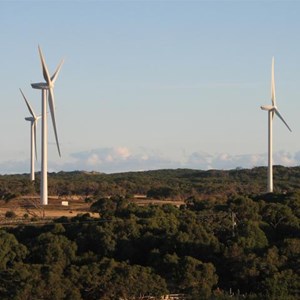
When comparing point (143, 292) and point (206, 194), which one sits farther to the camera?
point (206, 194)

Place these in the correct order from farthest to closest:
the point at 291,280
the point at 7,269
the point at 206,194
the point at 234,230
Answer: the point at 206,194, the point at 234,230, the point at 7,269, the point at 291,280

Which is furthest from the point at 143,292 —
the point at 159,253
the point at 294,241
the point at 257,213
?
the point at 257,213

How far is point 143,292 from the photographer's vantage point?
Result: 45750mm

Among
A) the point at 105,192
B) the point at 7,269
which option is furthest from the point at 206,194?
the point at 7,269

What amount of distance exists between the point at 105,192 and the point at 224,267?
60.0 m

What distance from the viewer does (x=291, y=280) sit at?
149 feet

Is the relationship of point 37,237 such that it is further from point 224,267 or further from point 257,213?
point 257,213

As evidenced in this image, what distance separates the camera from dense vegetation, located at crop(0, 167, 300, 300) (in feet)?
150

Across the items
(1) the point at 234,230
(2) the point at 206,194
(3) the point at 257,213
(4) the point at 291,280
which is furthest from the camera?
(2) the point at 206,194

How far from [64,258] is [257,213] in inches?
672

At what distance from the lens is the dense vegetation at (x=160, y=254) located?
45.7 meters

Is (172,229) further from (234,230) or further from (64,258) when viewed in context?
(64,258)

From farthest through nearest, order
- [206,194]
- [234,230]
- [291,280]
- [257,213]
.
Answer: [206,194] < [257,213] < [234,230] < [291,280]

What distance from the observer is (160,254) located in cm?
5225
